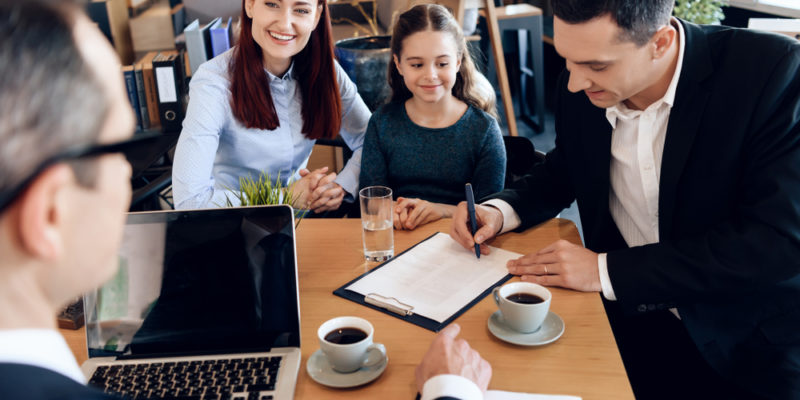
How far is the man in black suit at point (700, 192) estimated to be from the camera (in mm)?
1198

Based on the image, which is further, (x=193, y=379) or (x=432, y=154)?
(x=432, y=154)

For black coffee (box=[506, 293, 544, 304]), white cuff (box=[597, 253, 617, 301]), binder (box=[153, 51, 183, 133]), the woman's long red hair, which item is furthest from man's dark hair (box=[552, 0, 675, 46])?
binder (box=[153, 51, 183, 133])

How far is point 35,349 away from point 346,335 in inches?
20.4

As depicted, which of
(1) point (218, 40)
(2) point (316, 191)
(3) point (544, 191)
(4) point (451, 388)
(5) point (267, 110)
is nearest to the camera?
(4) point (451, 388)

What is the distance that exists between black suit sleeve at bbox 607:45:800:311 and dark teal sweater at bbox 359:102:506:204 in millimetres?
749

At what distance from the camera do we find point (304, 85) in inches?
80.9

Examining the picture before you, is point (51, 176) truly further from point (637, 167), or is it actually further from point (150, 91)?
point (150, 91)

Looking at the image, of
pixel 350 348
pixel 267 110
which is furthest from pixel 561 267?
pixel 267 110

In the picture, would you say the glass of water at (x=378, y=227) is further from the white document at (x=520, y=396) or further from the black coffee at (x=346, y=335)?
the white document at (x=520, y=396)

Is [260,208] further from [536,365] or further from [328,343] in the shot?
[536,365]

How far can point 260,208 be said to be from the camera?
1.02 meters

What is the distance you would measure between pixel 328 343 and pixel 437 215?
2.27 feet

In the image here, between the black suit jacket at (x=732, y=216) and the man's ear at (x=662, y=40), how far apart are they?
0.18 feet

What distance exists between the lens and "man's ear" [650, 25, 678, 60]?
50.0 inches
